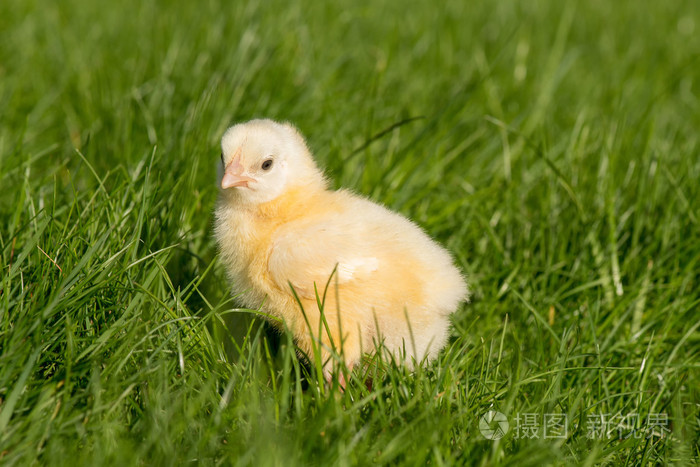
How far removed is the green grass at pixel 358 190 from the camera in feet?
6.53

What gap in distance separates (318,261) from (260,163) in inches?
17.9

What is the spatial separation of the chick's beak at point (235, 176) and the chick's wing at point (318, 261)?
29cm

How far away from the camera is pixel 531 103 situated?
4656 millimetres

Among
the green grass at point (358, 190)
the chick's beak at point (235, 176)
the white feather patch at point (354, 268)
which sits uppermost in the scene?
the chick's beak at point (235, 176)

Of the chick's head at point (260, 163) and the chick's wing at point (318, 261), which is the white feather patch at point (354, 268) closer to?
the chick's wing at point (318, 261)

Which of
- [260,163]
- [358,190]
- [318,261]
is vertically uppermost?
[260,163]

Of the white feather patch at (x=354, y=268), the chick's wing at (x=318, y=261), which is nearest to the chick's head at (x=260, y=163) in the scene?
the chick's wing at (x=318, y=261)

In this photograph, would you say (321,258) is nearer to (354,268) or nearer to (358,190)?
(354,268)

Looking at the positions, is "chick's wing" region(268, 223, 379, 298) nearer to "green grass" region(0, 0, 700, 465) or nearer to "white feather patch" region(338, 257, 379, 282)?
"white feather patch" region(338, 257, 379, 282)

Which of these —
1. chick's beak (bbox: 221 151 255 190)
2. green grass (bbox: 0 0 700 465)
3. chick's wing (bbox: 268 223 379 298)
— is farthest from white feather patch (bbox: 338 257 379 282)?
chick's beak (bbox: 221 151 255 190)

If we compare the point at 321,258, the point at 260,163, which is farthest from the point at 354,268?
the point at 260,163

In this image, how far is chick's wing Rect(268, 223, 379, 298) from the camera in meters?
2.33

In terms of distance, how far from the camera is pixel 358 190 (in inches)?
137

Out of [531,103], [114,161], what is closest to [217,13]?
[114,161]
